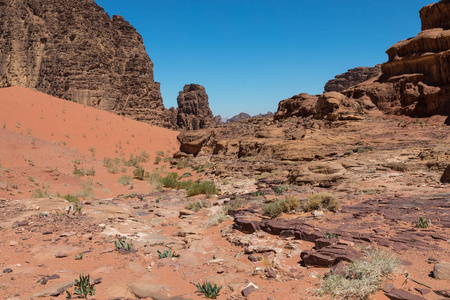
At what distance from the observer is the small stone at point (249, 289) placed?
11.0 ft

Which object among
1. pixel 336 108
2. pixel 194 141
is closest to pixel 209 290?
pixel 336 108

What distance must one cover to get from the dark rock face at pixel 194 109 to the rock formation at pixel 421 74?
51.2m

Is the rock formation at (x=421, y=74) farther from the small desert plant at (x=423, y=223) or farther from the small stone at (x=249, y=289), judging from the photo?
the small stone at (x=249, y=289)

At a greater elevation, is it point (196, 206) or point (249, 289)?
point (249, 289)

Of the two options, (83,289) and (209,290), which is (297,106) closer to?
(209,290)

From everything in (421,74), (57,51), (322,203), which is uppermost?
(57,51)

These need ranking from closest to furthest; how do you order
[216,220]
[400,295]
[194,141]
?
[400,295]
[216,220]
[194,141]

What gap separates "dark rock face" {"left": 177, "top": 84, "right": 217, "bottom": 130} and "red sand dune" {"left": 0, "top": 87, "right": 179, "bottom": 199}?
3316 cm

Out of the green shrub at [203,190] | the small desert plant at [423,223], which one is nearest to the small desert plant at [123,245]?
the small desert plant at [423,223]

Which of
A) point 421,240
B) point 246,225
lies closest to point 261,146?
point 246,225

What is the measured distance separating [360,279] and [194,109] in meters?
69.9

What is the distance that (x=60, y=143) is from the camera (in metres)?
23.3

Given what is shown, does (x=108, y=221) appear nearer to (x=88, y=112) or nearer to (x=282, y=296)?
(x=282, y=296)

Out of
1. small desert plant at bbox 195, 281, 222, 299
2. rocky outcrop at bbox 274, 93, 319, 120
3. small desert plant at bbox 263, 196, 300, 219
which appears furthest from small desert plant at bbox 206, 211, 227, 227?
rocky outcrop at bbox 274, 93, 319, 120
